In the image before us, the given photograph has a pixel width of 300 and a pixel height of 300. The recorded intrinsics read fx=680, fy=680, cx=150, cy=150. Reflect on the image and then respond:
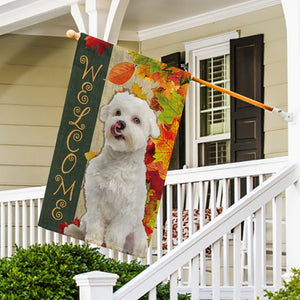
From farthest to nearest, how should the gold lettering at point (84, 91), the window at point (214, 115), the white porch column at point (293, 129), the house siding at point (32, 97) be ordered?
the house siding at point (32, 97)
the window at point (214, 115)
the gold lettering at point (84, 91)
the white porch column at point (293, 129)

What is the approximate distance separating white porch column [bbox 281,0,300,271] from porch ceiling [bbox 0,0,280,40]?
2.57m

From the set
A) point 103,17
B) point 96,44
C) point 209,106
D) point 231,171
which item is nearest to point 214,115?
point 209,106

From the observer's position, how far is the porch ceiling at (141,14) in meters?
6.52


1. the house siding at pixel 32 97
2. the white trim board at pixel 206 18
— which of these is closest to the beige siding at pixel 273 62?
the white trim board at pixel 206 18

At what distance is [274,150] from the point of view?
21.6 ft

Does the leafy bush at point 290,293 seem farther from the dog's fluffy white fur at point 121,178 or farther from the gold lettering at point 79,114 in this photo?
the gold lettering at point 79,114

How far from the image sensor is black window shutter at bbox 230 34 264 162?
6711mm

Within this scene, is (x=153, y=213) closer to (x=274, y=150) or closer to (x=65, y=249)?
(x=65, y=249)

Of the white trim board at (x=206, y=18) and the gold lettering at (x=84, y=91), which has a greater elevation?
the white trim board at (x=206, y=18)

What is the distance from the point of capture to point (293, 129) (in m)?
3.93

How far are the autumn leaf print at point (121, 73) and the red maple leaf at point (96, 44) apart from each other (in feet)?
0.42

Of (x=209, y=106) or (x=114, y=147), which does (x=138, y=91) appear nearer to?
(x=114, y=147)

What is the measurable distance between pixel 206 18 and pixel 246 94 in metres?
1.07

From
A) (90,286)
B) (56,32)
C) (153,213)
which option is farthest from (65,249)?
(56,32)
